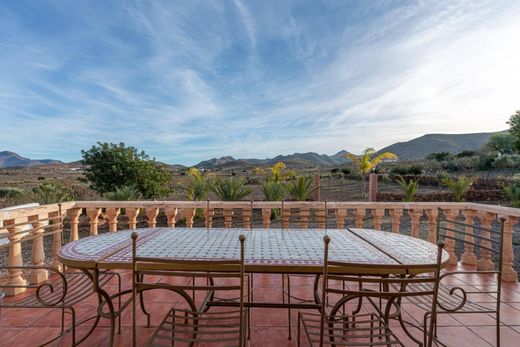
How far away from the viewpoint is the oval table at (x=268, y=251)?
1423mm

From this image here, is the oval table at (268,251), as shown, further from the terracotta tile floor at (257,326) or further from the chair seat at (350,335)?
the terracotta tile floor at (257,326)

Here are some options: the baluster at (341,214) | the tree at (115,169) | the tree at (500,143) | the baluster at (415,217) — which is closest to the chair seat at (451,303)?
the baluster at (341,214)

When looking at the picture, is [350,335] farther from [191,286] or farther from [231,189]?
[231,189]

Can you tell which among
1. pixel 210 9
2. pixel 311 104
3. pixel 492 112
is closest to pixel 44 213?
pixel 210 9

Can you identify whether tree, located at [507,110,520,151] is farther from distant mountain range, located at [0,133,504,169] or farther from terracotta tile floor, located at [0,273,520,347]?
distant mountain range, located at [0,133,504,169]

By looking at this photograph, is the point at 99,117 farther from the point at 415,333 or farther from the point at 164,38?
the point at 415,333

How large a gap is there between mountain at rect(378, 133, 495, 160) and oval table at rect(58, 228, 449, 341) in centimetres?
3500

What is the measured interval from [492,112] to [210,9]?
263 inches

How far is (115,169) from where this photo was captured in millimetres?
8953

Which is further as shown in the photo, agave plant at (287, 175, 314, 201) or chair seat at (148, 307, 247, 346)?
agave plant at (287, 175, 314, 201)

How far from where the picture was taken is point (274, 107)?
969cm

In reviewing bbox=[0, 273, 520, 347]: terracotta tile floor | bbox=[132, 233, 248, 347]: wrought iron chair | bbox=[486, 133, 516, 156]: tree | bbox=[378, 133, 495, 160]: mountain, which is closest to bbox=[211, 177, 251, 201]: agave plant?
bbox=[0, 273, 520, 347]: terracotta tile floor

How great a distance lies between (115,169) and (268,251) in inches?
339

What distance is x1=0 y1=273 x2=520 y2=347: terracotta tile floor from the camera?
76.1 inches
